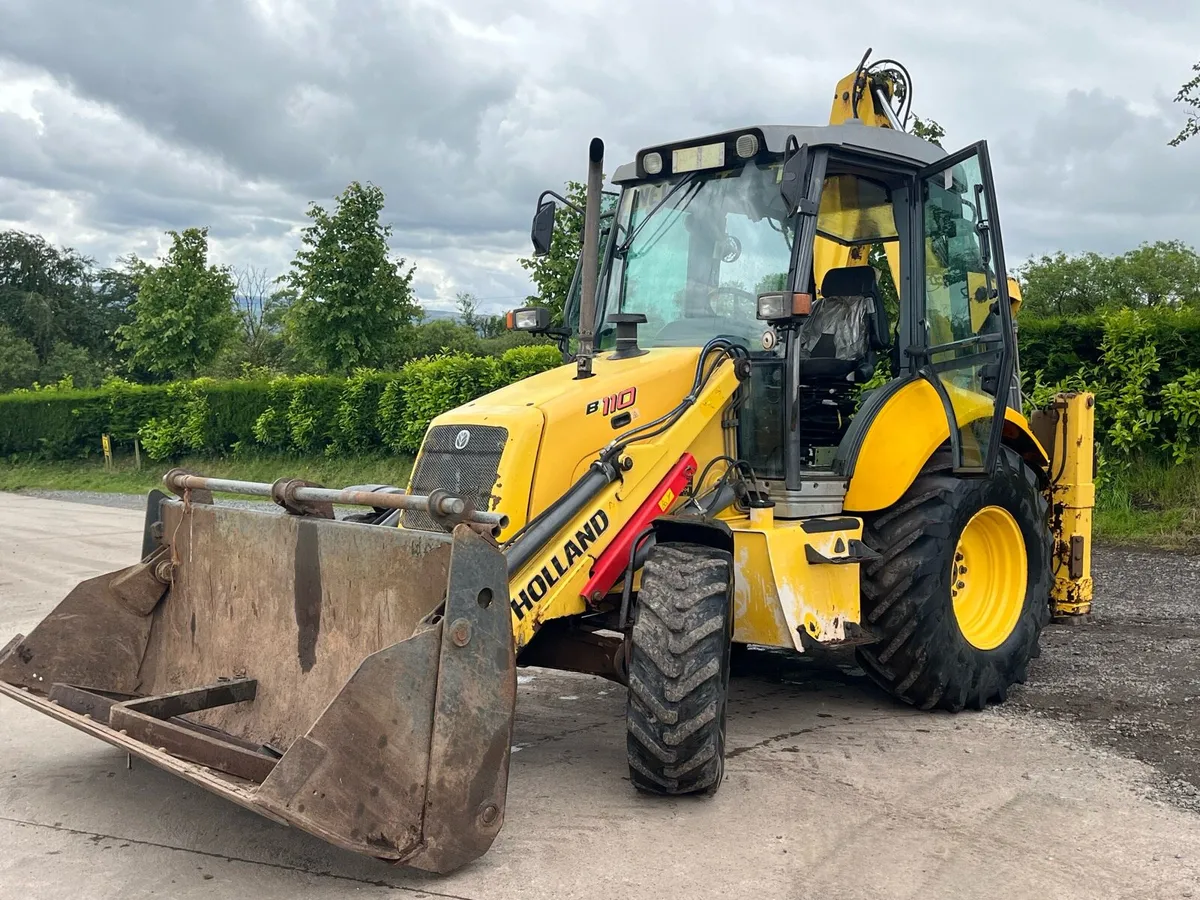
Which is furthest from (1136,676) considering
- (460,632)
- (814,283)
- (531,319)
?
(460,632)

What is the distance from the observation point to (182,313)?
A: 102 feet

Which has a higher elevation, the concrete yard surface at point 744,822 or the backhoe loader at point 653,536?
the backhoe loader at point 653,536

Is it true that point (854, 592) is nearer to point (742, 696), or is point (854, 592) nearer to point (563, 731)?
point (742, 696)

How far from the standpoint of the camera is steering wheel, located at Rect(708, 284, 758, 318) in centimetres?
567

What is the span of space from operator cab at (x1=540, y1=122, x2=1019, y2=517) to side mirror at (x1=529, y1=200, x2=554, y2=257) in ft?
1.17

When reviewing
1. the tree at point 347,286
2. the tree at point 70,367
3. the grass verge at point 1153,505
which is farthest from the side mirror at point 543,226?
the tree at point 70,367

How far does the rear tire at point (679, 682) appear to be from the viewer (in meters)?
4.34

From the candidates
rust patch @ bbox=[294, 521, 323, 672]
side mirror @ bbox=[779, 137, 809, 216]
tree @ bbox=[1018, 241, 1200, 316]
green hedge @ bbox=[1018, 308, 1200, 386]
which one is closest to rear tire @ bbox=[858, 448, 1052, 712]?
side mirror @ bbox=[779, 137, 809, 216]

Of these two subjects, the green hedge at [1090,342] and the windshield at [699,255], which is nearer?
the windshield at [699,255]

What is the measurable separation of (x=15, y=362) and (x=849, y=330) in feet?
175

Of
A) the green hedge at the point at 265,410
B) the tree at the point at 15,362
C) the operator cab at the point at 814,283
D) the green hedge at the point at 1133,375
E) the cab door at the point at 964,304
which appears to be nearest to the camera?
the operator cab at the point at 814,283

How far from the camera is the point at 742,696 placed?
6.34m

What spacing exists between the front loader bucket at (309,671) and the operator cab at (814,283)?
2.04m

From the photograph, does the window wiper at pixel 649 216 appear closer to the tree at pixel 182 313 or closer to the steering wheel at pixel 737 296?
the steering wheel at pixel 737 296
